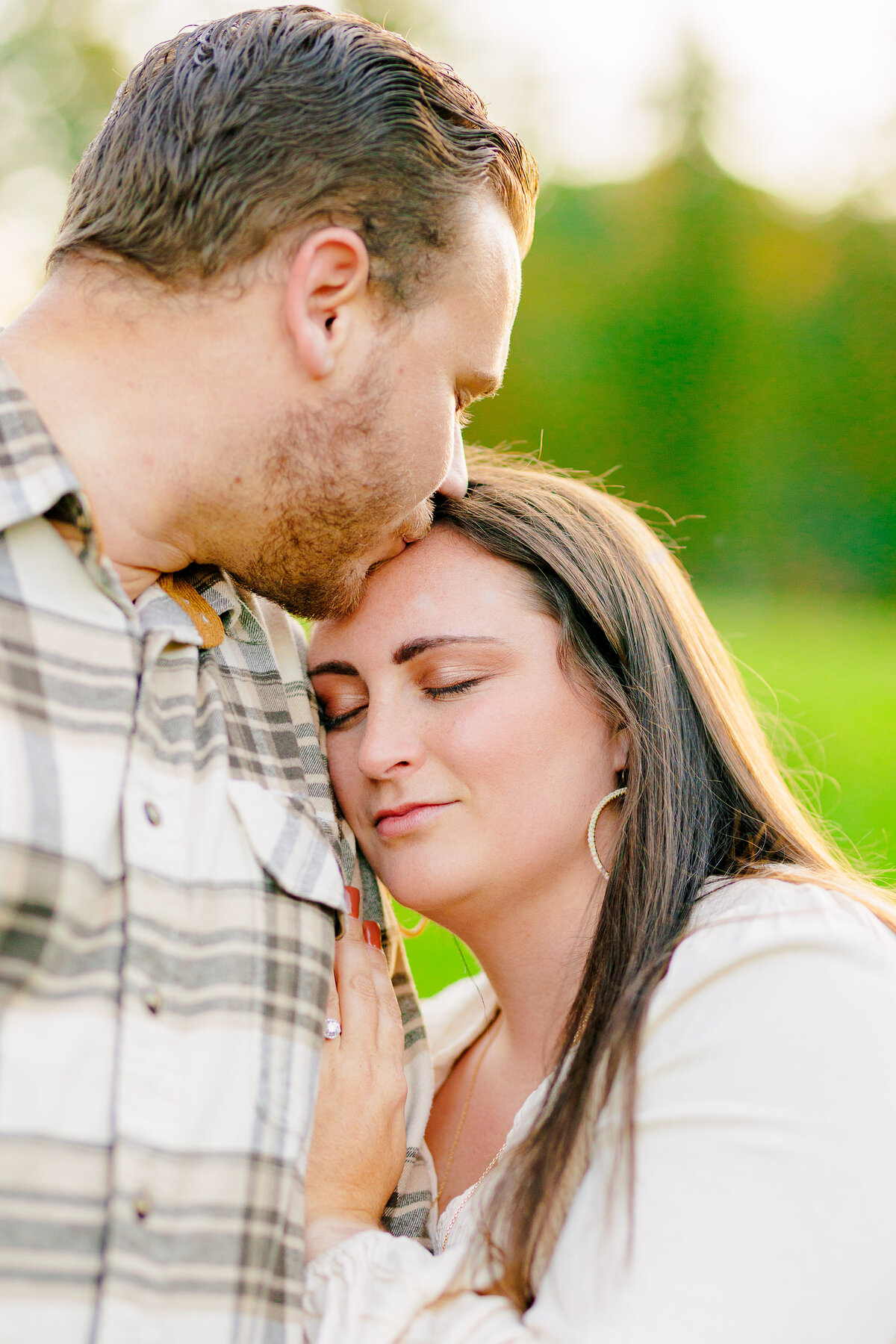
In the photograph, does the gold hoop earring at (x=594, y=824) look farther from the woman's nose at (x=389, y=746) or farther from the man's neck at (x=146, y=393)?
the man's neck at (x=146, y=393)

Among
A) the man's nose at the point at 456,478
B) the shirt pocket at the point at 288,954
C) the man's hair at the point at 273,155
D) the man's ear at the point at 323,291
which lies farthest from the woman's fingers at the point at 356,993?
the man's hair at the point at 273,155

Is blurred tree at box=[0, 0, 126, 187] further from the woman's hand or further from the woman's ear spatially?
the woman's hand

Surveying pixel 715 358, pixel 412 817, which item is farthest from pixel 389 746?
pixel 715 358

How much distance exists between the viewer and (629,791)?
2324 mm

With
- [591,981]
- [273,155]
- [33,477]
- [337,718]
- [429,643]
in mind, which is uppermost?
[273,155]

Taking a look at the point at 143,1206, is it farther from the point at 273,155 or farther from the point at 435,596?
the point at 273,155

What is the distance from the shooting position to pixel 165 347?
1942mm

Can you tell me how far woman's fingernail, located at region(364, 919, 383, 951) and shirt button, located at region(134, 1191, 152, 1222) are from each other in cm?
83

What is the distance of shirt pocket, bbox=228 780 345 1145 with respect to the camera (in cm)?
172

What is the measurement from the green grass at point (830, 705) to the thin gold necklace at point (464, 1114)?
0.94 meters

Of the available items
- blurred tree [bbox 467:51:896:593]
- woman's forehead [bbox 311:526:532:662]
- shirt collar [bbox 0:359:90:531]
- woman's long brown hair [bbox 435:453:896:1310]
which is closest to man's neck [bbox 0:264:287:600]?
shirt collar [bbox 0:359:90:531]

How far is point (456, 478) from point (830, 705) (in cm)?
1122

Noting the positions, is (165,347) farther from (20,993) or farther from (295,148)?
(20,993)

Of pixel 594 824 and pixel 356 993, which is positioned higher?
pixel 594 824
